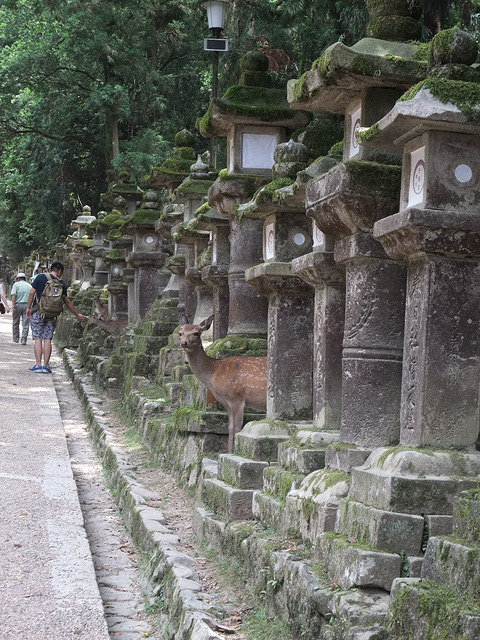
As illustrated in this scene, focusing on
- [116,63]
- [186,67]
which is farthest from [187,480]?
[186,67]

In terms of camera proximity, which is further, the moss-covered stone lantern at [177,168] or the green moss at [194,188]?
the moss-covered stone lantern at [177,168]

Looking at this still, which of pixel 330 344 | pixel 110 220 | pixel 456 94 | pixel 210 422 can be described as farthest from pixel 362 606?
pixel 110 220

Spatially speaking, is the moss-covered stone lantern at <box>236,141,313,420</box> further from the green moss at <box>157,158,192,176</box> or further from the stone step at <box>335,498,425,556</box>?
the green moss at <box>157,158,192,176</box>

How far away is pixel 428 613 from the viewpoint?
12.1 feet

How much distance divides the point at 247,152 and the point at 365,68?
346 centimetres

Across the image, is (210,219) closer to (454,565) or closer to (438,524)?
(438,524)

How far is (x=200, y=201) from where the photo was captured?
1294 centimetres

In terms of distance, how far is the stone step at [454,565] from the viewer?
12.3ft

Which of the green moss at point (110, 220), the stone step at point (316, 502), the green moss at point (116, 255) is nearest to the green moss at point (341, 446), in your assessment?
the stone step at point (316, 502)

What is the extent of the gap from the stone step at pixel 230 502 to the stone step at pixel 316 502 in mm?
930

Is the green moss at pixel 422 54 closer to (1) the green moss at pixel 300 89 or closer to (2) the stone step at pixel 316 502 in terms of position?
(1) the green moss at pixel 300 89

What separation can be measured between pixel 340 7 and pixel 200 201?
5.29 m

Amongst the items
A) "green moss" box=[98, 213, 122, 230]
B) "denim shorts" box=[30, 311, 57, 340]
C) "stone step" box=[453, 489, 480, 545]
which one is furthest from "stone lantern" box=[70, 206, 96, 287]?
"stone step" box=[453, 489, 480, 545]

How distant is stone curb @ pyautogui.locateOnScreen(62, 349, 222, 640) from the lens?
5297 millimetres
